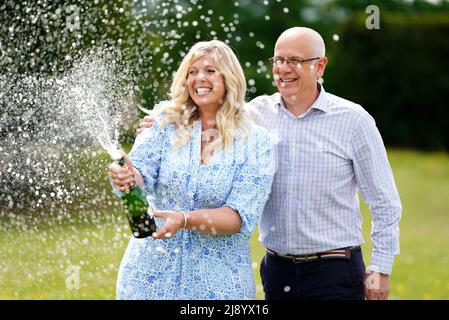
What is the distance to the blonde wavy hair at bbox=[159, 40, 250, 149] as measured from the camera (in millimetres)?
4074

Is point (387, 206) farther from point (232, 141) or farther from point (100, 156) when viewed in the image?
point (100, 156)

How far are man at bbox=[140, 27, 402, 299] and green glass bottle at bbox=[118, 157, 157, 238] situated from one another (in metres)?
0.45

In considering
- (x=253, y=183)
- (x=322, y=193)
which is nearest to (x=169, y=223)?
(x=253, y=183)

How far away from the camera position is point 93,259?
344 inches

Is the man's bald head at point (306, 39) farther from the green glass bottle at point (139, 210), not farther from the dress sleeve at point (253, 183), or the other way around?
the green glass bottle at point (139, 210)

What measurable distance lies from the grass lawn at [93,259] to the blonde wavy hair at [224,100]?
10.9 ft

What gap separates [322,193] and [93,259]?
4.91 m

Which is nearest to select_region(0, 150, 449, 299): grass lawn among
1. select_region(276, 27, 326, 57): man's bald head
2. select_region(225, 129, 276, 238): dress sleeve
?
select_region(225, 129, 276, 238): dress sleeve

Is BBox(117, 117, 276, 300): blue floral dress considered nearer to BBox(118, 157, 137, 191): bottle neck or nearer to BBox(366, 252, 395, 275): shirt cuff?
BBox(118, 157, 137, 191): bottle neck

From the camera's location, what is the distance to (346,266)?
14.2 ft

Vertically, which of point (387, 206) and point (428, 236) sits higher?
point (387, 206)

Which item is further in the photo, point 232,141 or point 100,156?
point 100,156

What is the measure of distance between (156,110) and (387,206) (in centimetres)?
128
